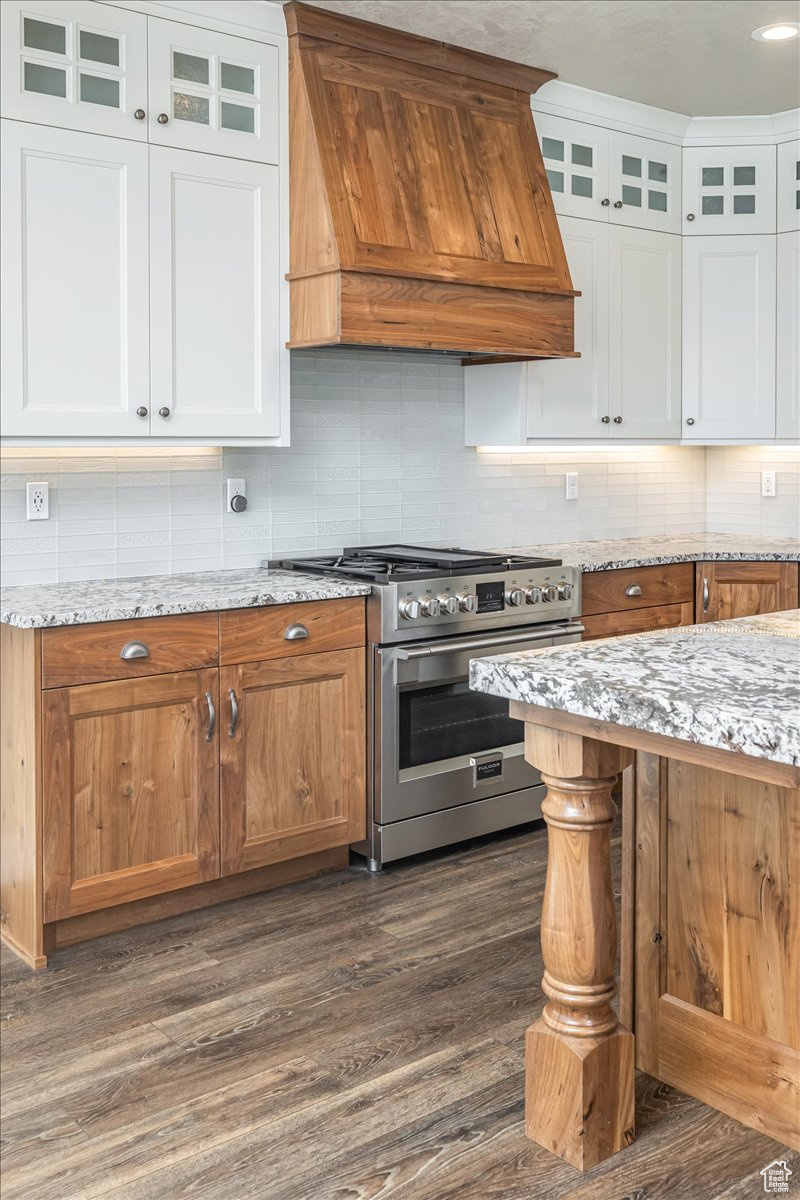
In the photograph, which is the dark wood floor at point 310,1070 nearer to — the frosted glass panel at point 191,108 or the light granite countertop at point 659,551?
the light granite countertop at point 659,551

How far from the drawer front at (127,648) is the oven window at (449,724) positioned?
0.73 m

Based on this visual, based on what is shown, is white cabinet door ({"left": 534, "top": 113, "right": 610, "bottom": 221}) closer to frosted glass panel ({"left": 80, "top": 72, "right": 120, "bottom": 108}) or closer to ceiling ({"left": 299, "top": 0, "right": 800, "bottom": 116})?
ceiling ({"left": 299, "top": 0, "right": 800, "bottom": 116})

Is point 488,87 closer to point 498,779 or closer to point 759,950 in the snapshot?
point 498,779

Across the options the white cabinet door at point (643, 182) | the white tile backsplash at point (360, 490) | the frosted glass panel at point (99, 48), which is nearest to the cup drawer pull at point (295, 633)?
the white tile backsplash at point (360, 490)

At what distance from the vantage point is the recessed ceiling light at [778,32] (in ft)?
11.6

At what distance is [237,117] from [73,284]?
0.78m

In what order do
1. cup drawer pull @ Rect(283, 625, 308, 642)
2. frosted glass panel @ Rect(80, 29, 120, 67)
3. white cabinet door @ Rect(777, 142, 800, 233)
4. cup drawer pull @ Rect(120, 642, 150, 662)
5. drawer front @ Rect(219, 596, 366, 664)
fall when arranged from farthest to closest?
white cabinet door @ Rect(777, 142, 800, 233) < cup drawer pull @ Rect(283, 625, 308, 642) < drawer front @ Rect(219, 596, 366, 664) < frosted glass panel @ Rect(80, 29, 120, 67) < cup drawer pull @ Rect(120, 642, 150, 662)

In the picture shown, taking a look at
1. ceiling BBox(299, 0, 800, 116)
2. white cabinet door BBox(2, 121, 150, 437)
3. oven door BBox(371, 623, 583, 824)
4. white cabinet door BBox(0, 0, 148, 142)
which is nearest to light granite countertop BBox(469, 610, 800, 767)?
oven door BBox(371, 623, 583, 824)

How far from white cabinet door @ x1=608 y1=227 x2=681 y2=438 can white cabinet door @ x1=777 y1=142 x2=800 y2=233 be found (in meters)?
0.44

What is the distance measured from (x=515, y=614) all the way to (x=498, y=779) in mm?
565

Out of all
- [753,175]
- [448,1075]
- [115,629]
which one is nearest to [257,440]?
[115,629]

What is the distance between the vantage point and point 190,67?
10.5ft

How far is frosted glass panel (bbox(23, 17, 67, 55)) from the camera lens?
2869mm

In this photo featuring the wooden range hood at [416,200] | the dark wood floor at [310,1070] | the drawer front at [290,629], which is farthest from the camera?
the wooden range hood at [416,200]
